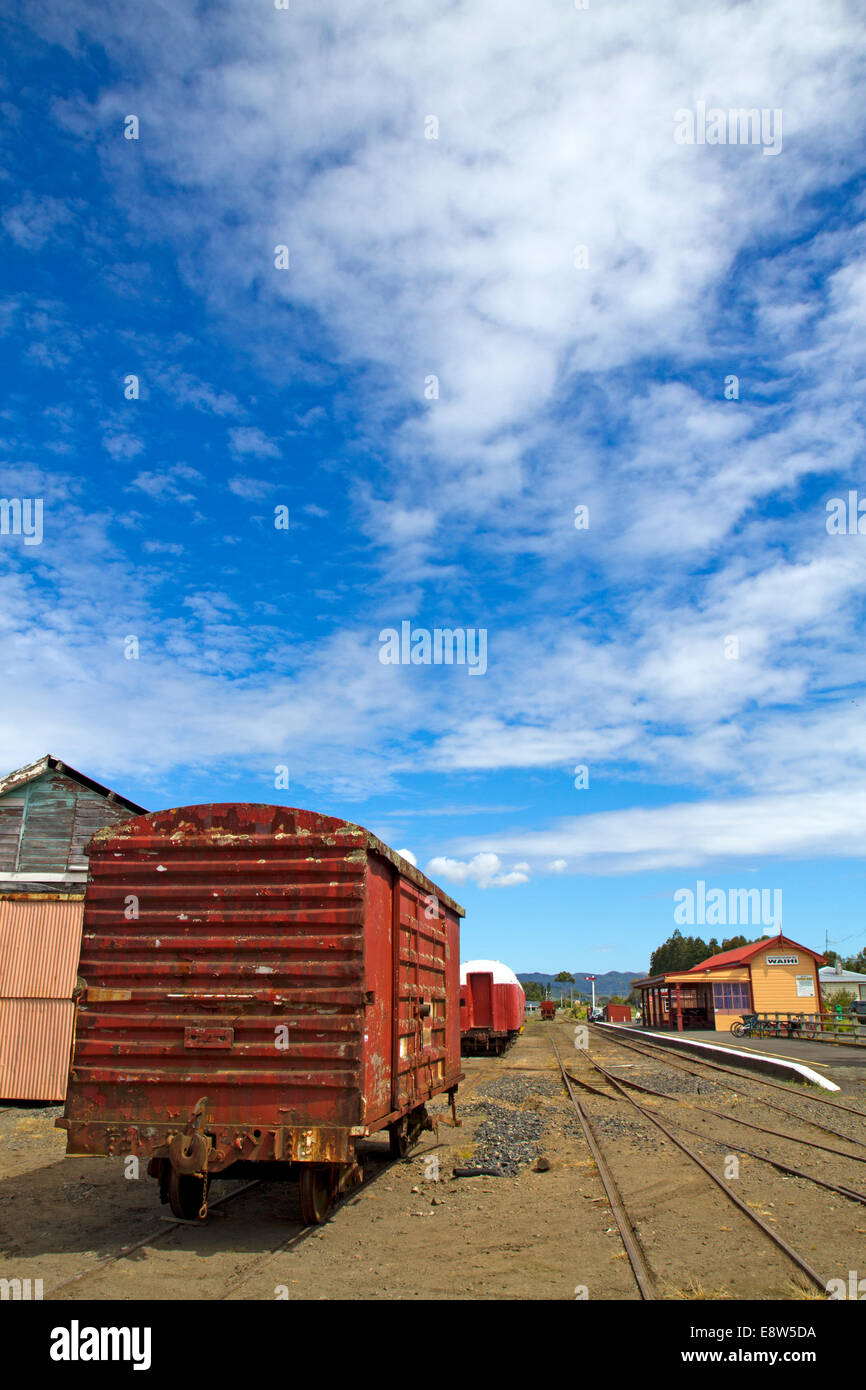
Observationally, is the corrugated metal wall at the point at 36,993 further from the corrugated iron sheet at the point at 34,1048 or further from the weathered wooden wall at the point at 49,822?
the weathered wooden wall at the point at 49,822

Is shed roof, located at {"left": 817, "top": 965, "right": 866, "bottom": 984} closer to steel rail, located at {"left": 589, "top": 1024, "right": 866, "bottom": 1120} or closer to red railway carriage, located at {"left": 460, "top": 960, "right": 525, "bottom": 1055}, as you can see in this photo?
steel rail, located at {"left": 589, "top": 1024, "right": 866, "bottom": 1120}

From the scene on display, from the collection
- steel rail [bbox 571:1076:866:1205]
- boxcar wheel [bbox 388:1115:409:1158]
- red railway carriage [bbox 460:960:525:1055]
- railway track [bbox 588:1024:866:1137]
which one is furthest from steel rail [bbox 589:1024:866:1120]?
boxcar wheel [bbox 388:1115:409:1158]

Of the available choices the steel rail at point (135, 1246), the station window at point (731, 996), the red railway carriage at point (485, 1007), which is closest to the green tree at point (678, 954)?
the station window at point (731, 996)

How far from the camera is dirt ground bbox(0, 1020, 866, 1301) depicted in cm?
620

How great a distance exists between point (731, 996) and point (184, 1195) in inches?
1785

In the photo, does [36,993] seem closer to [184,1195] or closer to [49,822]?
[49,822]

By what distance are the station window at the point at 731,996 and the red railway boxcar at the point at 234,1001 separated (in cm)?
4424

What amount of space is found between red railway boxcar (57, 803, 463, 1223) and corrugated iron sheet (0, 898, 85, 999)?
31.3ft

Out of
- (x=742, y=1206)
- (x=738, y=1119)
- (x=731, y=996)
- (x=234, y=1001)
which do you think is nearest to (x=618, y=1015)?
(x=731, y=996)

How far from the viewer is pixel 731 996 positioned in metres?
47.4

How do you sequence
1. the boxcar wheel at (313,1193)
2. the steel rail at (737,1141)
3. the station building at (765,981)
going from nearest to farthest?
the boxcar wheel at (313,1193) → the steel rail at (737,1141) → the station building at (765,981)

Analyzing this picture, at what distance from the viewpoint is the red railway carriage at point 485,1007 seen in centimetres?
2836
